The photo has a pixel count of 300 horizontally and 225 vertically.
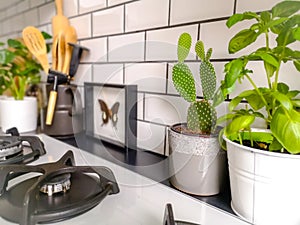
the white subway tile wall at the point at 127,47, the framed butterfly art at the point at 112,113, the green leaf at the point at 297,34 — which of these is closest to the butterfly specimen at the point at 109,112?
the framed butterfly art at the point at 112,113

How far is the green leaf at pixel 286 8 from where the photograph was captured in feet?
1.20

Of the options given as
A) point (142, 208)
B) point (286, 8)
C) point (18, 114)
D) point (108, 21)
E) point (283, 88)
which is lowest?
point (142, 208)

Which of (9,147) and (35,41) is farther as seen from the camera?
(35,41)

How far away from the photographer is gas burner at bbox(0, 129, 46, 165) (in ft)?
2.17

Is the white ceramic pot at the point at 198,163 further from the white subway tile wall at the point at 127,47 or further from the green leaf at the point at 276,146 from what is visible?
the white subway tile wall at the point at 127,47

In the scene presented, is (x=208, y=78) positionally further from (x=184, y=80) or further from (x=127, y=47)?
(x=127, y=47)

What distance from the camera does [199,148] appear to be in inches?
19.2

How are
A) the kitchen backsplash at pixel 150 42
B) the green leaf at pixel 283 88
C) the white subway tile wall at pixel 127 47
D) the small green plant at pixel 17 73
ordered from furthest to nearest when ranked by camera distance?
the small green plant at pixel 17 73 < the white subway tile wall at pixel 127 47 < the kitchen backsplash at pixel 150 42 < the green leaf at pixel 283 88

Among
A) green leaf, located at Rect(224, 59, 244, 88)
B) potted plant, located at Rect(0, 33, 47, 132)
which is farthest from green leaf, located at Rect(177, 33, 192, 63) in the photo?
potted plant, located at Rect(0, 33, 47, 132)

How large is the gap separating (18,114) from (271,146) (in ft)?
2.97

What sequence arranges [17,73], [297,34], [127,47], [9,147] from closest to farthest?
[297,34] → [9,147] → [127,47] → [17,73]

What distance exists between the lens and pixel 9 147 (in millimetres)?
679

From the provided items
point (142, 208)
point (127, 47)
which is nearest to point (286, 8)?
point (142, 208)

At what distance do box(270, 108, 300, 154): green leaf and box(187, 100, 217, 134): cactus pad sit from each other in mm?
153
